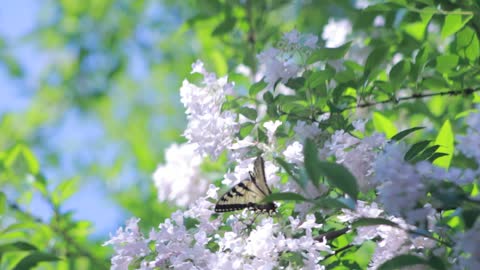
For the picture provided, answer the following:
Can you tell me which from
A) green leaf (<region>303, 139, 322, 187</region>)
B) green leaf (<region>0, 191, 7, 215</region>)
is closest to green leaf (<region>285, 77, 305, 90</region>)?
green leaf (<region>303, 139, 322, 187</region>)

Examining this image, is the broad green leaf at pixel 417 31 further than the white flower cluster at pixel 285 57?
Yes

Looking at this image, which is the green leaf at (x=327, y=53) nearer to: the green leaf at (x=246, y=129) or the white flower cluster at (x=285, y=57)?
the white flower cluster at (x=285, y=57)

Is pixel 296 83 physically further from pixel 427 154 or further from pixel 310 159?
pixel 310 159

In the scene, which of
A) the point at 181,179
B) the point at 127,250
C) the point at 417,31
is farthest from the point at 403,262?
the point at 181,179

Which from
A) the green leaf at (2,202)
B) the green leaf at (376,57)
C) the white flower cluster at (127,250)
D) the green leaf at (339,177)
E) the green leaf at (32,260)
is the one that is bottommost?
the green leaf at (339,177)

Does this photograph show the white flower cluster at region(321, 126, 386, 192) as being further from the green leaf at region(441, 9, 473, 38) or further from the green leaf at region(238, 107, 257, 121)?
the green leaf at region(441, 9, 473, 38)

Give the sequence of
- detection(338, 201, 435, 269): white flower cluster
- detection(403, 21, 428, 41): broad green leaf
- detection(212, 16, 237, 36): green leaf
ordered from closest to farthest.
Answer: detection(338, 201, 435, 269): white flower cluster, detection(403, 21, 428, 41): broad green leaf, detection(212, 16, 237, 36): green leaf

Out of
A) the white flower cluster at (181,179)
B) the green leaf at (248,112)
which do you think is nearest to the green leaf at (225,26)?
the white flower cluster at (181,179)
